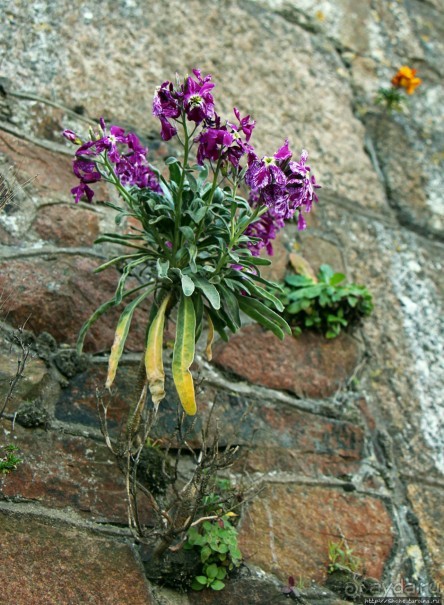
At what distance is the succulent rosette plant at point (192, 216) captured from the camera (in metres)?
1.62

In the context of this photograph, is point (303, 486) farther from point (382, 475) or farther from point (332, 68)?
point (332, 68)

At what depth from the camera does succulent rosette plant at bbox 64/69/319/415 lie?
5.32 feet

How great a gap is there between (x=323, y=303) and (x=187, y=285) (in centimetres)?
76

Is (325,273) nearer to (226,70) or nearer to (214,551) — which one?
(226,70)

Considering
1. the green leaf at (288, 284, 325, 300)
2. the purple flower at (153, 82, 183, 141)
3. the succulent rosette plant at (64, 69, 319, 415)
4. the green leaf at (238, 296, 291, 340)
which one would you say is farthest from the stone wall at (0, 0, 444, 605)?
the purple flower at (153, 82, 183, 141)

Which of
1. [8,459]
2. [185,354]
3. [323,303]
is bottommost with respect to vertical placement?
[8,459]

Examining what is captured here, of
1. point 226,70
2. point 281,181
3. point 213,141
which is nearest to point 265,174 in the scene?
point 281,181

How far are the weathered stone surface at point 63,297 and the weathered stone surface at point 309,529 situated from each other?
608 mm

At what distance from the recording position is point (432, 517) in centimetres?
212

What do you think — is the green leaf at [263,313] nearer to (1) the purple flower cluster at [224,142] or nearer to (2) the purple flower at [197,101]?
(1) the purple flower cluster at [224,142]

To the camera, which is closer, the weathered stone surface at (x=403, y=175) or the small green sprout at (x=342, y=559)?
the small green sprout at (x=342, y=559)

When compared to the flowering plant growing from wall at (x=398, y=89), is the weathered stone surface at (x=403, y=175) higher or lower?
lower

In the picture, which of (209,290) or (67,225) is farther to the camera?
(67,225)

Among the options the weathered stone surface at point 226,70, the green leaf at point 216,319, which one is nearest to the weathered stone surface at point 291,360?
the green leaf at point 216,319
